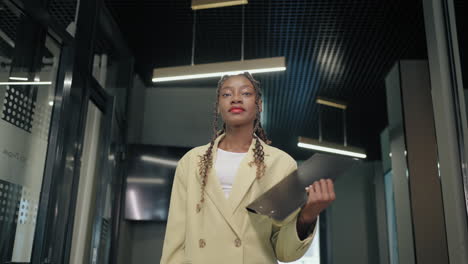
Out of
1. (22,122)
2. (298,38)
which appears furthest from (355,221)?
(22,122)

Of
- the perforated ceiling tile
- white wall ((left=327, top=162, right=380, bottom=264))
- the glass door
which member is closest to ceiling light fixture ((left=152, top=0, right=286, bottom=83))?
the glass door

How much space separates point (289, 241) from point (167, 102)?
418cm

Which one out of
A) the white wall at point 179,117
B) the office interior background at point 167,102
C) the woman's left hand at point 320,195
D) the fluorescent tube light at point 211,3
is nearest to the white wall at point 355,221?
the office interior background at point 167,102

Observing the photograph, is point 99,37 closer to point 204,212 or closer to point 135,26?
point 135,26

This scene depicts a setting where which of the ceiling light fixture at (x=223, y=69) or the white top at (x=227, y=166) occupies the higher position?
the ceiling light fixture at (x=223, y=69)

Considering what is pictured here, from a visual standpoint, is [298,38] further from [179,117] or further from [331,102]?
[331,102]

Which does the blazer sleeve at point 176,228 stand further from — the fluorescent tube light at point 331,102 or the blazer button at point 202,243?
the fluorescent tube light at point 331,102

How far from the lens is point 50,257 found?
2912 mm

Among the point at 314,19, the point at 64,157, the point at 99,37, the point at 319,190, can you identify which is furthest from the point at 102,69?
the point at 319,190

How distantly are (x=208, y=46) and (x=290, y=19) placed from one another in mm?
1070

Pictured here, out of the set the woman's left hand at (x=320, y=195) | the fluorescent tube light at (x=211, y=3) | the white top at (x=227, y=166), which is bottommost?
the woman's left hand at (x=320, y=195)

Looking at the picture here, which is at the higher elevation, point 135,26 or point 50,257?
point 135,26

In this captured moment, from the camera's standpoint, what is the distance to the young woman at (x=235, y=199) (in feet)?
4.28

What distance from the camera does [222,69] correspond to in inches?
162
